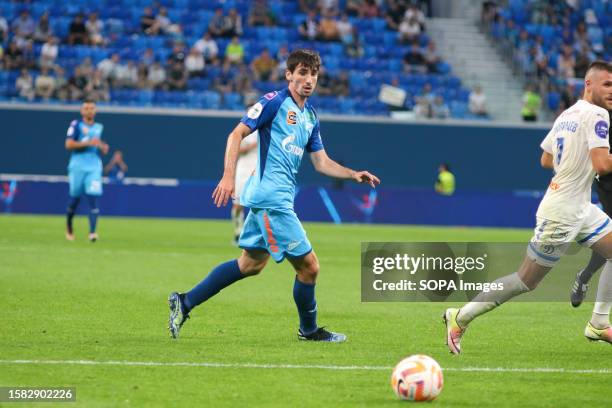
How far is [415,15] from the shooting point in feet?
115

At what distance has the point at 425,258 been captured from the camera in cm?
930

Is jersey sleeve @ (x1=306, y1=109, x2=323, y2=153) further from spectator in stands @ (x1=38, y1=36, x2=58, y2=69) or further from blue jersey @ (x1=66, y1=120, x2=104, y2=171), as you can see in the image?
spectator in stands @ (x1=38, y1=36, x2=58, y2=69)

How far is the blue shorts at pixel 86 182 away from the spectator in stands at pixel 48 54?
1161 cm

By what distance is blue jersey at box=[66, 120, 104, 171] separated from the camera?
61.2 ft

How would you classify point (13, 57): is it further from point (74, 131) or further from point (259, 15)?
point (74, 131)

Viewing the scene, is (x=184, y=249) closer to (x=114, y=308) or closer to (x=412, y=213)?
(x=114, y=308)

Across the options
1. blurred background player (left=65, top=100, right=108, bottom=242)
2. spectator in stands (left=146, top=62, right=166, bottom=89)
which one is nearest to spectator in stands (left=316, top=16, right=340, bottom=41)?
spectator in stands (left=146, top=62, right=166, bottom=89)

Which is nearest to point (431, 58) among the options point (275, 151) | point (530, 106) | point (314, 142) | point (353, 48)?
point (353, 48)

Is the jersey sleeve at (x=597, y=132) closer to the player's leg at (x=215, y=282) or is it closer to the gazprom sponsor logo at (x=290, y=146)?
the gazprom sponsor logo at (x=290, y=146)

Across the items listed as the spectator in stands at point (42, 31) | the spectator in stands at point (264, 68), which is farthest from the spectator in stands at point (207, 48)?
the spectator in stands at point (42, 31)

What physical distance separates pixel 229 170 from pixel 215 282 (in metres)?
1.18

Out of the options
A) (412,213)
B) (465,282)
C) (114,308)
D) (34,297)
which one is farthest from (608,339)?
(412,213)

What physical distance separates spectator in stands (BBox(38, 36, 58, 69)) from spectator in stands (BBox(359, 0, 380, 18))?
390 inches

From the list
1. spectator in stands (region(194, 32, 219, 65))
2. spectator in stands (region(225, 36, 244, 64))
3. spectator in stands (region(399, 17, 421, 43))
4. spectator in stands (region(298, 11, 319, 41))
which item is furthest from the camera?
spectator in stands (region(399, 17, 421, 43))
